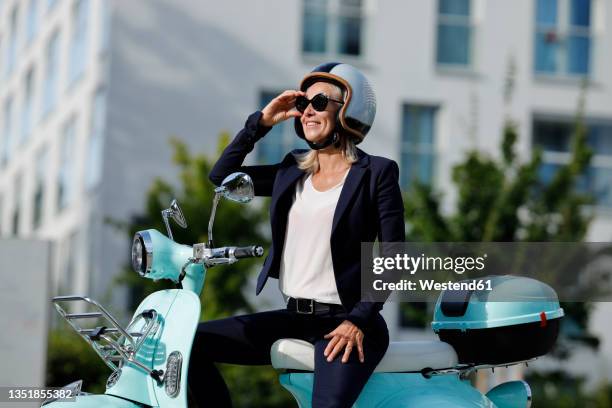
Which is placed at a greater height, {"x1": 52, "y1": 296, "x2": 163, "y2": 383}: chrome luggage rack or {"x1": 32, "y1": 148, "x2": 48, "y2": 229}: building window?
{"x1": 52, "y1": 296, "x2": 163, "y2": 383}: chrome luggage rack

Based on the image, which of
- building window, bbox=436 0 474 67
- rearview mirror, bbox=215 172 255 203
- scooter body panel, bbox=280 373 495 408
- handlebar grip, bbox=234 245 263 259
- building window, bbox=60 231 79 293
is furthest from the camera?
building window, bbox=436 0 474 67

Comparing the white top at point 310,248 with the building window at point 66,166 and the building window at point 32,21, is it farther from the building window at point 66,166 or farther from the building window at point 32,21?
the building window at point 32,21

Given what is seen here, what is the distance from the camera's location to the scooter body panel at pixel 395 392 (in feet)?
15.2

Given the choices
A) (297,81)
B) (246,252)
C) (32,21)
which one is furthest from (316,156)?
(32,21)

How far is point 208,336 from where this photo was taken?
14.8 feet

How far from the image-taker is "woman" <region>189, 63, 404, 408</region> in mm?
4461

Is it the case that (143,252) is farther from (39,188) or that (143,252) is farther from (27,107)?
(27,107)

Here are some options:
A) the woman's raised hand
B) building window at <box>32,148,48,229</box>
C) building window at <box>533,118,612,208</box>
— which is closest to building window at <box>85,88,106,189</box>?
building window at <box>32,148,48,229</box>

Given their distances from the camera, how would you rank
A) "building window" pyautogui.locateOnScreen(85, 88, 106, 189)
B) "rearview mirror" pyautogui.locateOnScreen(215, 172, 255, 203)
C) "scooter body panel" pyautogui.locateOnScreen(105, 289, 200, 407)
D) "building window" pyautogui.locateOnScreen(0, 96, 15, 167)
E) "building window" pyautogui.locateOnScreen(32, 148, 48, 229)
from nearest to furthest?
"scooter body panel" pyautogui.locateOnScreen(105, 289, 200, 407) → "rearview mirror" pyautogui.locateOnScreen(215, 172, 255, 203) → "building window" pyautogui.locateOnScreen(85, 88, 106, 189) → "building window" pyautogui.locateOnScreen(32, 148, 48, 229) → "building window" pyautogui.locateOnScreen(0, 96, 15, 167)

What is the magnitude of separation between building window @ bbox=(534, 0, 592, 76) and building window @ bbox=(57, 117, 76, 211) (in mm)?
9260

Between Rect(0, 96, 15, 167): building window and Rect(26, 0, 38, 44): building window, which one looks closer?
Rect(26, 0, 38, 44): building window

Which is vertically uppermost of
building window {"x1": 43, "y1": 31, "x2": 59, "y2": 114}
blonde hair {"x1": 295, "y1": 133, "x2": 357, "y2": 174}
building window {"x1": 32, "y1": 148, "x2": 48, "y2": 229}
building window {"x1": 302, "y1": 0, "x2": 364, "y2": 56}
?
building window {"x1": 302, "y1": 0, "x2": 364, "y2": 56}

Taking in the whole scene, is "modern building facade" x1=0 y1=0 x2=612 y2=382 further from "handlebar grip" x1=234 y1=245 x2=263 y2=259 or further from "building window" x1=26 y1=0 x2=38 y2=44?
"handlebar grip" x1=234 y1=245 x2=263 y2=259

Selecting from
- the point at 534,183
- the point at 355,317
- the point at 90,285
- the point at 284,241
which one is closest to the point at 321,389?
the point at 355,317
